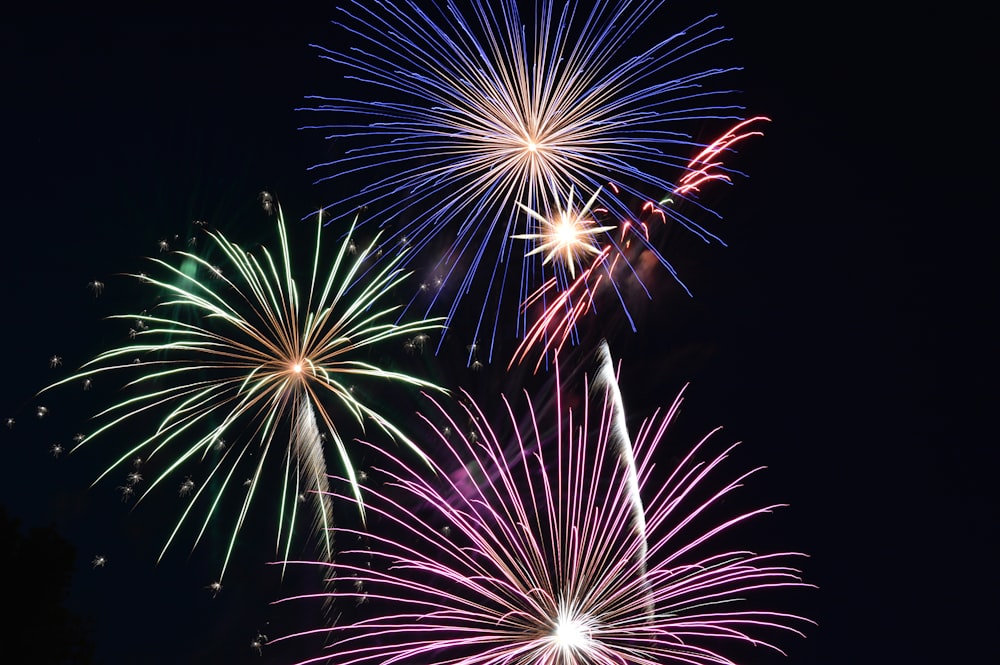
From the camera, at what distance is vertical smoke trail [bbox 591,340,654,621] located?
17125mm

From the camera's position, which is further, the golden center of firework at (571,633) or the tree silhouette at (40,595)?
the tree silhouette at (40,595)

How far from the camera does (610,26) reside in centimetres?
1666

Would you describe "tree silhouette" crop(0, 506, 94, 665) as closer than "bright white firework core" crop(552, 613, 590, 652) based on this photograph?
No

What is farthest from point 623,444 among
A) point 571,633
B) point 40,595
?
point 40,595

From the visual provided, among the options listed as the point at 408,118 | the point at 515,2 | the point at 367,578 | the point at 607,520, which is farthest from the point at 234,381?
the point at 515,2

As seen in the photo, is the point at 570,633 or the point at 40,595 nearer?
the point at 570,633

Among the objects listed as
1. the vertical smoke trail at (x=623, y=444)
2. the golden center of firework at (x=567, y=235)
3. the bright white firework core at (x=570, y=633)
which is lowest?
the bright white firework core at (x=570, y=633)

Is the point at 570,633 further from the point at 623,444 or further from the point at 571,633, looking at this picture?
the point at 623,444

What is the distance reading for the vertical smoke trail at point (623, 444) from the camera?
17125 millimetres

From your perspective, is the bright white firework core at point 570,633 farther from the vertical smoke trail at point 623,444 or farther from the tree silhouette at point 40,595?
the tree silhouette at point 40,595

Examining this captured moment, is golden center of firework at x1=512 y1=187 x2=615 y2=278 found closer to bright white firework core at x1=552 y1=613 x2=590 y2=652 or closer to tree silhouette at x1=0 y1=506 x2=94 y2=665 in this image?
bright white firework core at x1=552 y1=613 x2=590 y2=652

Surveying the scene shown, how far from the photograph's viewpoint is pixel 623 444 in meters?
17.8

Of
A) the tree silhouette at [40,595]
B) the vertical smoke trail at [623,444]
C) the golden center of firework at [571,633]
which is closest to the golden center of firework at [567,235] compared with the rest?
the vertical smoke trail at [623,444]

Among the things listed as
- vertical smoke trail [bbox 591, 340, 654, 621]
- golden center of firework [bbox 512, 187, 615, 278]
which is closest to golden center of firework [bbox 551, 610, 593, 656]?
vertical smoke trail [bbox 591, 340, 654, 621]
